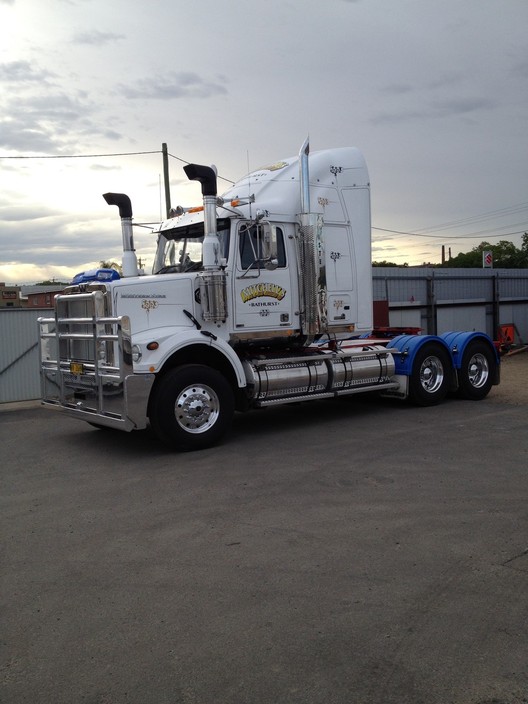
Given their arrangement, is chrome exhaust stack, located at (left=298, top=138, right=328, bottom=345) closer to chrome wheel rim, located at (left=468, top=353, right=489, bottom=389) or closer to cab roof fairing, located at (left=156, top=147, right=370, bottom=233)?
cab roof fairing, located at (left=156, top=147, right=370, bottom=233)

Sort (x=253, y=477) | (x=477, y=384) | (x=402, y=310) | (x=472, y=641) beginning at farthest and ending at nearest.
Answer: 1. (x=402, y=310)
2. (x=477, y=384)
3. (x=253, y=477)
4. (x=472, y=641)

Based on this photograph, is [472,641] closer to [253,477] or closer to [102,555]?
[102,555]

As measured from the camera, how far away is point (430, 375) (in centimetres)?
1177

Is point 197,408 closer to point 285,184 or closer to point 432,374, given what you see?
point 285,184

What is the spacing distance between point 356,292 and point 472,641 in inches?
299

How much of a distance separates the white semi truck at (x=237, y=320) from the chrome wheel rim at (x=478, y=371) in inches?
34.5

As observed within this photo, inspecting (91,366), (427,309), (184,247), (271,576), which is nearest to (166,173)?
(427,309)

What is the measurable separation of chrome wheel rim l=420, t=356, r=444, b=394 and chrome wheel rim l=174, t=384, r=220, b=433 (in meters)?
4.38

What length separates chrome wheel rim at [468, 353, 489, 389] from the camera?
12.4m

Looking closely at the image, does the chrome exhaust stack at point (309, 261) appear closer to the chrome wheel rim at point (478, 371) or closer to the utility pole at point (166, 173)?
the chrome wheel rim at point (478, 371)

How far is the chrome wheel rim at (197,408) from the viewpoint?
338 inches

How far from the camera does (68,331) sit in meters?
9.53

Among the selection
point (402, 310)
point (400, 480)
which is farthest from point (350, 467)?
point (402, 310)

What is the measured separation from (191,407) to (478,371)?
631 centimetres
